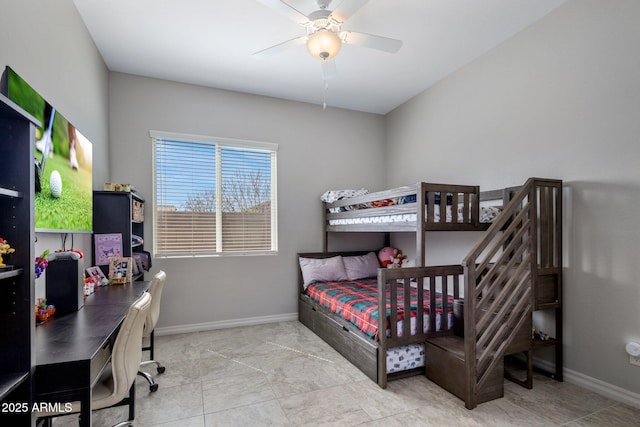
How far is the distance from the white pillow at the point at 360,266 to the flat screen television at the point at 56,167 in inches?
111

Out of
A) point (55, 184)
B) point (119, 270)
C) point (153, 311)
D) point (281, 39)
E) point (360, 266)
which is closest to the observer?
point (55, 184)

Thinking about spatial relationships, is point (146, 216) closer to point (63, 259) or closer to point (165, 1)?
point (63, 259)

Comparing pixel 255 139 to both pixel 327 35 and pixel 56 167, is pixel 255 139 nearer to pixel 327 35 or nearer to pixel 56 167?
pixel 327 35

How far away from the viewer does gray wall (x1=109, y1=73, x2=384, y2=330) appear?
142 inches

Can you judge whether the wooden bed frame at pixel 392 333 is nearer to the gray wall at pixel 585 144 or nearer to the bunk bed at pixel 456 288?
the bunk bed at pixel 456 288

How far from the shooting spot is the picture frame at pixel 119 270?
8.66 feet

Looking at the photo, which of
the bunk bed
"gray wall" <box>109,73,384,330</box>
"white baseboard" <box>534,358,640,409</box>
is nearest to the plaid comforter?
the bunk bed

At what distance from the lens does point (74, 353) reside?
1177 mm

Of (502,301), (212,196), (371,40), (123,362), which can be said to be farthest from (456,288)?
(212,196)

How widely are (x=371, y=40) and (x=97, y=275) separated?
2.77m

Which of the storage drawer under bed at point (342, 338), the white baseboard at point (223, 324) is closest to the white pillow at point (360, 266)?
the storage drawer under bed at point (342, 338)

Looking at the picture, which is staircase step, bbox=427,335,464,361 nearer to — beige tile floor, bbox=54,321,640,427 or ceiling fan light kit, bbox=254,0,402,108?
beige tile floor, bbox=54,321,640,427

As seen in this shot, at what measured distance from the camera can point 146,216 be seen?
361 centimetres

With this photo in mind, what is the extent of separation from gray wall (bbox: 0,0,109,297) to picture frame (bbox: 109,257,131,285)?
229 millimetres
